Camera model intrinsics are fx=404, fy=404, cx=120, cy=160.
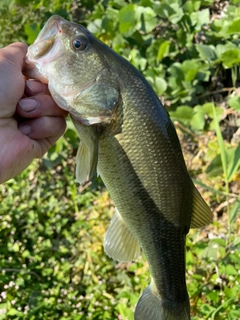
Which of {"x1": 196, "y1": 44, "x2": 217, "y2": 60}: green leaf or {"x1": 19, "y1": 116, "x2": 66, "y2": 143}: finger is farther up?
{"x1": 19, "y1": 116, "x2": 66, "y2": 143}: finger

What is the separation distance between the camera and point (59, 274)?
9.78ft

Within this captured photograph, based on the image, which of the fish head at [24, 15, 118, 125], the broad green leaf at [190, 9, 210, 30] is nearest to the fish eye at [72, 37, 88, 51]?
the fish head at [24, 15, 118, 125]

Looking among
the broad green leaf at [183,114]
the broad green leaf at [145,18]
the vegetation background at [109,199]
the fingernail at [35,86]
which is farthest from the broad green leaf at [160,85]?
the fingernail at [35,86]

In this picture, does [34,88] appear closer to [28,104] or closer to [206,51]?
[28,104]

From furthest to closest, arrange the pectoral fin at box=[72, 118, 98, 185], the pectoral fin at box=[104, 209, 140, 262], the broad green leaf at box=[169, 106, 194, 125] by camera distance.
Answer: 1. the broad green leaf at box=[169, 106, 194, 125]
2. the pectoral fin at box=[104, 209, 140, 262]
3. the pectoral fin at box=[72, 118, 98, 185]

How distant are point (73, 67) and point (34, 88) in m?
0.22

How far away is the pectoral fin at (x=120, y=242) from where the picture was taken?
→ 1562mm

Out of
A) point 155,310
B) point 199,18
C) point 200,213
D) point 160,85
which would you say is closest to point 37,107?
point 200,213

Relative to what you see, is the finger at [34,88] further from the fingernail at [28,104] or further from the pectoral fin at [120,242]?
the pectoral fin at [120,242]

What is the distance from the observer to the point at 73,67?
4.54 ft

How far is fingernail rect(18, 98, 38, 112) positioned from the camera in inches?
59.1

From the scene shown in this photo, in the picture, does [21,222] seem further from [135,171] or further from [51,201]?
[135,171]

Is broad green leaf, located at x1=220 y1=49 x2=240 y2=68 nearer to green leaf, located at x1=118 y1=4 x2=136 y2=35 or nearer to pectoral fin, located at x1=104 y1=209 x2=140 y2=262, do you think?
green leaf, located at x1=118 y1=4 x2=136 y2=35

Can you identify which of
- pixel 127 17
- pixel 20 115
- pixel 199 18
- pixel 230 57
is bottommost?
pixel 230 57
